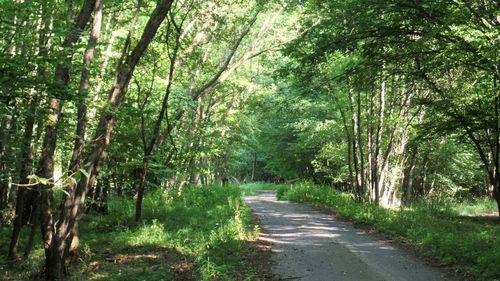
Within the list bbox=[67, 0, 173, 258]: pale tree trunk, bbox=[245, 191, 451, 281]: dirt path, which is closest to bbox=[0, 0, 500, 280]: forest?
bbox=[67, 0, 173, 258]: pale tree trunk

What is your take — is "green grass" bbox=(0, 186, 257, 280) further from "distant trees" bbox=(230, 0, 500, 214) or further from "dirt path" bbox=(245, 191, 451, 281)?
"distant trees" bbox=(230, 0, 500, 214)

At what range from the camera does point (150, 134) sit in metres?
15.4

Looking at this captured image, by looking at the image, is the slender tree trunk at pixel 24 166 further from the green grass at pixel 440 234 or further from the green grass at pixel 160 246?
the green grass at pixel 440 234

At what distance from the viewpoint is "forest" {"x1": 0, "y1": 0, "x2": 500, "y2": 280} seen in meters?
7.11

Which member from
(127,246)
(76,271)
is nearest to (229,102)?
(127,246)

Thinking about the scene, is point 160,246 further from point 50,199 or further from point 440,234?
point 440,234

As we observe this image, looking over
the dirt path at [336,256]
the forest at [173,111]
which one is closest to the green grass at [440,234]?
the forest at [173,111]

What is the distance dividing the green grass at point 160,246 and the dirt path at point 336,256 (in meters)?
0.88

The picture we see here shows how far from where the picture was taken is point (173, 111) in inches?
658

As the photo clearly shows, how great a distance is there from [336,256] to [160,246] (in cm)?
426

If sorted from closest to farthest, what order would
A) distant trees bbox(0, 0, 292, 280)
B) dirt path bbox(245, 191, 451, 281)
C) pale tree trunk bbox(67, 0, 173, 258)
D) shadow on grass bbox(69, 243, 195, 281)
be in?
distant trees bbox(0, 0, 292, 280), pale tree trunk bbox(67, 0, 173, 258), dirt path bbox(245, 191, 451, 281), shadow on grass bbox(69, 243, 195, 281)

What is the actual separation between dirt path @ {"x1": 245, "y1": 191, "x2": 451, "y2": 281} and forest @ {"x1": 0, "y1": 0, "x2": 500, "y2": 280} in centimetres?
69

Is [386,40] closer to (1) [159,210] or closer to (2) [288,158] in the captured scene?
(1) [159,210]

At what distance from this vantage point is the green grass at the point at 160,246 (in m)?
8.22
